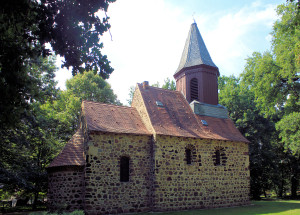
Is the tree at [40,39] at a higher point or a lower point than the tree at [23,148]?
higher

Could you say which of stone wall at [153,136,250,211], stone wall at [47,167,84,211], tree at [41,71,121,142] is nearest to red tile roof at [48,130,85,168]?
stone wall at [47,167,84,211]

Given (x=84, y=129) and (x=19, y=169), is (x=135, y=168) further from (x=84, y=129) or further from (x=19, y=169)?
(x=19, y=169)

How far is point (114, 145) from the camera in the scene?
559 inches

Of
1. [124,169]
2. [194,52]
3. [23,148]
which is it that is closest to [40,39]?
[23,148]

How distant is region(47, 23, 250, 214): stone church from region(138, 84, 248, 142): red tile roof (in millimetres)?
78

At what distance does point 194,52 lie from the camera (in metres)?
21.0

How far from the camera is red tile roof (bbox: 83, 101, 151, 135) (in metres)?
14.4

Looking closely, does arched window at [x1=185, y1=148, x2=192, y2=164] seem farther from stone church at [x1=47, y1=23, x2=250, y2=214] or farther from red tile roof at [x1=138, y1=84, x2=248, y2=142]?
red tile roof at [x1=138, y1=84, x2=248, y2=142]

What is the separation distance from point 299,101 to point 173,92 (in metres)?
9.10

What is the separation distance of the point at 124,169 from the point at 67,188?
3150 mm

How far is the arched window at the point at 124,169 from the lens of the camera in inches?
563

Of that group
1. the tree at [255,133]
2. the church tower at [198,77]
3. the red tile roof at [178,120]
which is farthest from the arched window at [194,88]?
the tree at [255,133]

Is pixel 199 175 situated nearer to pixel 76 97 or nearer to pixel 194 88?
pixel 194 88

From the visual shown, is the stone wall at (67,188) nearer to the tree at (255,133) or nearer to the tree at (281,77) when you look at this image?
the tree at (281,77)
